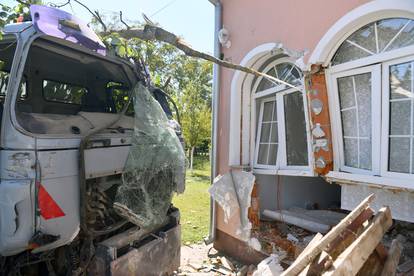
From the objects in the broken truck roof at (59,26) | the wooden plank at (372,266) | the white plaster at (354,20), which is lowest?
the wooden plank at (372,266)

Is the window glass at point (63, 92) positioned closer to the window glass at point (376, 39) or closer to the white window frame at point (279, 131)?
the white window frame at point (279, 131)

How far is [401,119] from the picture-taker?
345cm

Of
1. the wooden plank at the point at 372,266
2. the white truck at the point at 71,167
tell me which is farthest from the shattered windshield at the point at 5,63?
the wooden plank at the point at 372,266

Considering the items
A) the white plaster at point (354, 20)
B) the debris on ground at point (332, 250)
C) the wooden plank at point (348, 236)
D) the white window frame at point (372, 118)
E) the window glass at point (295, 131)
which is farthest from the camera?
the window glass at point (295, 131)

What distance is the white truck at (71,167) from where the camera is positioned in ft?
8.53

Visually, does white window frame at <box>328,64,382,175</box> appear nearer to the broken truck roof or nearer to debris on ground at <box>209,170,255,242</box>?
debris on ground at <box>209,170,255,242</box>

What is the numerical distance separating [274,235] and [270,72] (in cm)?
272

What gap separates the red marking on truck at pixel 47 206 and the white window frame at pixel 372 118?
10.9 feet

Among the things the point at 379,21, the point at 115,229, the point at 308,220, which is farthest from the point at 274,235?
the point at 379,21

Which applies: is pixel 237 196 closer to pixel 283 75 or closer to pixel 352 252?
pixel 283 75

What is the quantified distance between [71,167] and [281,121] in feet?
10.9

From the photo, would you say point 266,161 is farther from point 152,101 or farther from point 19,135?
point 19,135

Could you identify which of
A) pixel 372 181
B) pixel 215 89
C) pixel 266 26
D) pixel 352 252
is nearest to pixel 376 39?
pixel 372 181

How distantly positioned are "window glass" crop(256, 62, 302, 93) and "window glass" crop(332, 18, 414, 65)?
2.60ft
